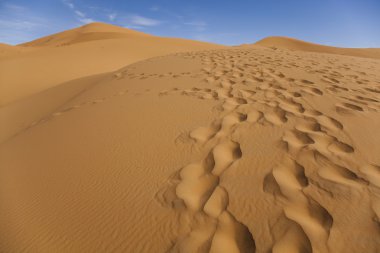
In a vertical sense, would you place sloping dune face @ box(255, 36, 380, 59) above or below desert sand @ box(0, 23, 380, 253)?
below

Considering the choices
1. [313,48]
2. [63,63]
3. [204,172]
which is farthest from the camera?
[313,48]

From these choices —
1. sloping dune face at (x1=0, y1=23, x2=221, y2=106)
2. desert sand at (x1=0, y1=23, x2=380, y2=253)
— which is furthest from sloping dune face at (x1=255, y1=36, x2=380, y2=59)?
desert sand at (x1=0, y1=23, x2=380, y2=253)

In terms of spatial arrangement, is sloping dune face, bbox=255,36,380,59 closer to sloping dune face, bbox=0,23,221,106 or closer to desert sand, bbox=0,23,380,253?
sloping dune face, bbox=0,23,221,106

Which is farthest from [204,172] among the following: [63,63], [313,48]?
[313,48]

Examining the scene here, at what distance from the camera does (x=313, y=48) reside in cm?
3509

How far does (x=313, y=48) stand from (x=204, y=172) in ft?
126

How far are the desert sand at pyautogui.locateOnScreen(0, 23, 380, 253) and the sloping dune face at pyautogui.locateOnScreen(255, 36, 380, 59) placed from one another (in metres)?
30.6

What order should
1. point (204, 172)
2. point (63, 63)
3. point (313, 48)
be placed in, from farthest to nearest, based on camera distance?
point (313, 48) → point (63, 63) → point (204, 172)

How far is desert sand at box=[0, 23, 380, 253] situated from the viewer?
5.52ft

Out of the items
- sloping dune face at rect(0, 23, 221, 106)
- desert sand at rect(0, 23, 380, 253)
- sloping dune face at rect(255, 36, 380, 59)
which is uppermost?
desert sand at rect(0, 23, 380, 253)

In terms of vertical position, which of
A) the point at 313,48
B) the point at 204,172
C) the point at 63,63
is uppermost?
the point at 204,172

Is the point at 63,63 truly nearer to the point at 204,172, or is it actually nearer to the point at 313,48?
the point at 204,172

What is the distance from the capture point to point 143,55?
1816 cm

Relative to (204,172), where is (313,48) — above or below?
below
